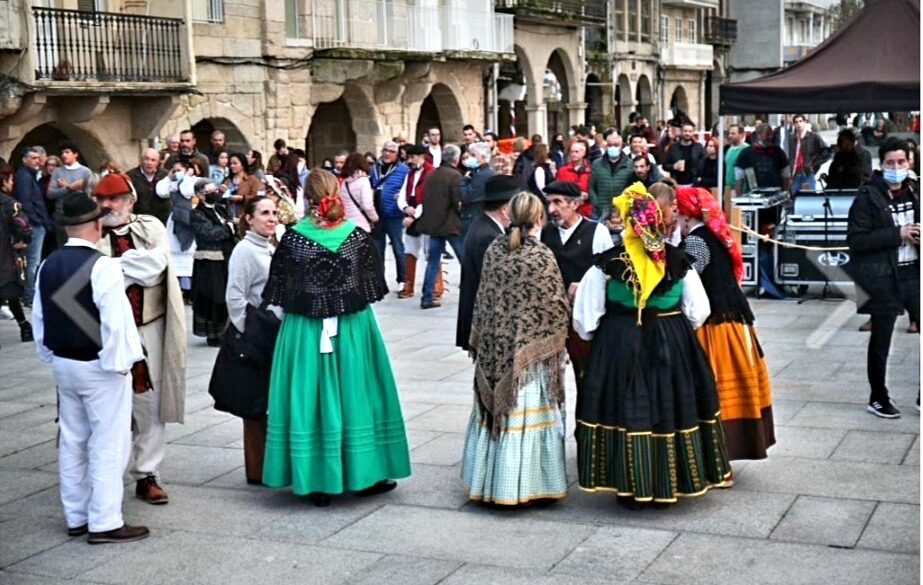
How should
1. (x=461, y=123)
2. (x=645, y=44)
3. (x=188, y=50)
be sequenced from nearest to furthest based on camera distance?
(x=188, y=50) → (x=461, y=123) → (x=645, y=44)

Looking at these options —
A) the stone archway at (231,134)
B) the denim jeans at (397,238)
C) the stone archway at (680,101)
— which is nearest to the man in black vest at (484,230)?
the denim jeans at (397,238)

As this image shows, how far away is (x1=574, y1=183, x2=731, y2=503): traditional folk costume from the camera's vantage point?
22.1 feet

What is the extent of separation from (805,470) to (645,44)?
38366mm

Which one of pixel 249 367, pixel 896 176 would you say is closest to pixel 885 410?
pixel 896 176

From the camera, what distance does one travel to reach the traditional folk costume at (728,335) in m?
7.35

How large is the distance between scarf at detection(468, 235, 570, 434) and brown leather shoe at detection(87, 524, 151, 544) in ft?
5.77

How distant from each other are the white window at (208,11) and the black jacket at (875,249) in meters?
14.3

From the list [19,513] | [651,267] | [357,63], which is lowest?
[19,513]

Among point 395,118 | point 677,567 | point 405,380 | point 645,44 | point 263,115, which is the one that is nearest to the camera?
point 677,567

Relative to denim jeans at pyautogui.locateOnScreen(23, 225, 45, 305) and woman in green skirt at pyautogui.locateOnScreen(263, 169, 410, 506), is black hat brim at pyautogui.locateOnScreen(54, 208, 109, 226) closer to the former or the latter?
woman in green skirt at pyautogui.locateOnScreen(263, 169, 410, 506)

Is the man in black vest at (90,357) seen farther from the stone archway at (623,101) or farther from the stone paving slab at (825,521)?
the stone archway at (623,101)

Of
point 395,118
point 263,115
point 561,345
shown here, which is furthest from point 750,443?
point 395,118

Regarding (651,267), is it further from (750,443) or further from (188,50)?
(188,50)

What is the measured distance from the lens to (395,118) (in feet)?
88.1
